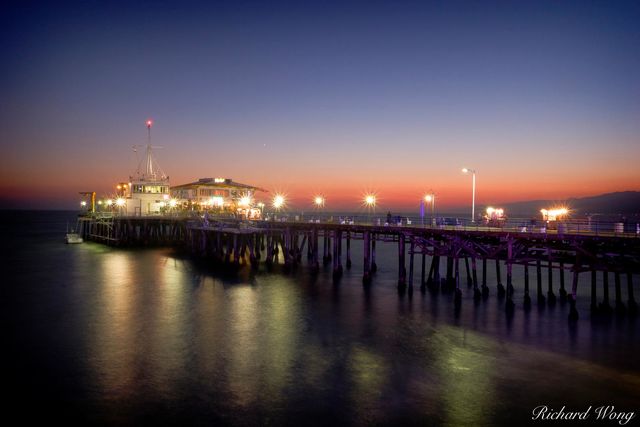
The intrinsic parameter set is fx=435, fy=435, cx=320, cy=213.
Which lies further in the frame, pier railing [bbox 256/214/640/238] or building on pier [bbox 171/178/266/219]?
building on pier [bbox 171/178/266/219]

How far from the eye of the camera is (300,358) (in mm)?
20062

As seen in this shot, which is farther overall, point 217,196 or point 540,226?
point 217,196

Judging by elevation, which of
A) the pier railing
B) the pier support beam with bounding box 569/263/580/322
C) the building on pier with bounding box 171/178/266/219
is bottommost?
the pier support beam with bounding box 569/263/580/322

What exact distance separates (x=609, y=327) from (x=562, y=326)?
2432 millimetres

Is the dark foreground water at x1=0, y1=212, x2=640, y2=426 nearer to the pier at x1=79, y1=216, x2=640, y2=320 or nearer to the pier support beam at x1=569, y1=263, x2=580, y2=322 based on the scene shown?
the pier support beam at x1=569, y1=263, x2=580, y2=322

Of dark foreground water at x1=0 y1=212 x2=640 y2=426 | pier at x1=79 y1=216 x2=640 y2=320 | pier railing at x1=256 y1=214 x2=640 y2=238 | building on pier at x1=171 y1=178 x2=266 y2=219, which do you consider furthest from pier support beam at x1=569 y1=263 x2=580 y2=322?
building on pier at x1=171 y1=178 x2=266 y2=219

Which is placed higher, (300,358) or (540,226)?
(540,226)

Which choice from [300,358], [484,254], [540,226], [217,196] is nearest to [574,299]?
[540,226]

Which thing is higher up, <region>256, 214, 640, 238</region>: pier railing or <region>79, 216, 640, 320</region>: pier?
<region>256, 214, 640, 238</region>: pier railing

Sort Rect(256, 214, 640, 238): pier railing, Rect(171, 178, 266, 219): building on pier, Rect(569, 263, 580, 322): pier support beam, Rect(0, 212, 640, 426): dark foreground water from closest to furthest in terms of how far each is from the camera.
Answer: Rect(0, 212, 640, 426): dark foreground water → Rect(569, 263, 580, 322): pier support beam → Rect(256, 214, 640, 238): pier railing → Rect(171, 178, 266, 219): building on pier

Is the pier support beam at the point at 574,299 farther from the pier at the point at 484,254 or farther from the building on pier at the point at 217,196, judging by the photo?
the building on pier at the point at 217,196

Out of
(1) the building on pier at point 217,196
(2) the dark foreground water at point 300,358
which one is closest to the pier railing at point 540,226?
(2) the dark foreground water at point 300,358

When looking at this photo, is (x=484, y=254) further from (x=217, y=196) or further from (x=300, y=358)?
(x=217, y=196)

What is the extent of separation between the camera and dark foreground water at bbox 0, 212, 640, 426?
15141mm
